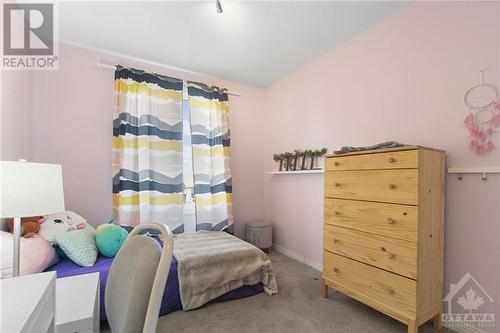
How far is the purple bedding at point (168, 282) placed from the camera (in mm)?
1706

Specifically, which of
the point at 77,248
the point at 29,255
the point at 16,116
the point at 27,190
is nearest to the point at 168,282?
the point at 77,248

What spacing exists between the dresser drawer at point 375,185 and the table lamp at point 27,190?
191cm

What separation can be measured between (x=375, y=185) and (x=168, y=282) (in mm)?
1791

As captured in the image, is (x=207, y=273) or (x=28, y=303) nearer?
(x=28, y=303)

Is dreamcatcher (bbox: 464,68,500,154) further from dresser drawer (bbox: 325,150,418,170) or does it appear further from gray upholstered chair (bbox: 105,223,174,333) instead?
gray upholstered chair (bbox: 105,223,174,333)

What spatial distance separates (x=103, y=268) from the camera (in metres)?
1.81

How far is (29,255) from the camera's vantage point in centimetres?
153

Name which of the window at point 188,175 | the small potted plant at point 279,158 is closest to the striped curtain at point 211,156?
the window at point 188,175

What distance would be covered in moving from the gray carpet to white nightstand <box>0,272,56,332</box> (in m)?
1.30

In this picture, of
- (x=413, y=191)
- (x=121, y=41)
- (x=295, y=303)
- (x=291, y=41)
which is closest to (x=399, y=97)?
(x=413, y=191)

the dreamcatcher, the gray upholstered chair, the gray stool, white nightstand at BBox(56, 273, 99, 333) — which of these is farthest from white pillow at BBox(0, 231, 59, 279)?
the dreamcatcher

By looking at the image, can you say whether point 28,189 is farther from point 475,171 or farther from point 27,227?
point 475,171

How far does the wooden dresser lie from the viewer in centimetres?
153

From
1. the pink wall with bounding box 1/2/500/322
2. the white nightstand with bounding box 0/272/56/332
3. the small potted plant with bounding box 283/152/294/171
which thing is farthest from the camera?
the small potted plant with bounding box 283/152/294/171
